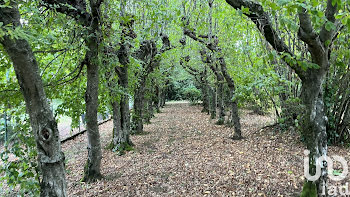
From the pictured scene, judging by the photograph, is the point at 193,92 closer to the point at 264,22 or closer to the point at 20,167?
the point at 264,22

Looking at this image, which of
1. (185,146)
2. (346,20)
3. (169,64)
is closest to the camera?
(346,20)

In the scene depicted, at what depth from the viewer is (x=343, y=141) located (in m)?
6.21

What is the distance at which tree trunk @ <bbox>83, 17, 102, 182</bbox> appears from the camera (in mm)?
4488

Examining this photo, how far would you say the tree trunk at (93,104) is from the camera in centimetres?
449

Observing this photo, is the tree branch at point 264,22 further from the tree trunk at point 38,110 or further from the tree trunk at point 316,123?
the tree trunk at point 38,110

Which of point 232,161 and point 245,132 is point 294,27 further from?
point 245,132

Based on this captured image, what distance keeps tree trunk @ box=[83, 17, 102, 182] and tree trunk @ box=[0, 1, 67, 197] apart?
205cm

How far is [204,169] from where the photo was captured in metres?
5.50

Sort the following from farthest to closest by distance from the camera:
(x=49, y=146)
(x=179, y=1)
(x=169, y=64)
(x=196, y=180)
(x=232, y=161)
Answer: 1. (x=169, y=64)
2. (x=179, y=1)
3. (x=232, y=161)
4. (x=196, y=180)
5. (x=49, y=146)

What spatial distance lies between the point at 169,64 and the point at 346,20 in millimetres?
17964

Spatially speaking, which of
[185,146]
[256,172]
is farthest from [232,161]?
[185,146]

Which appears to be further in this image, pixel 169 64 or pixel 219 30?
pixel 169 64

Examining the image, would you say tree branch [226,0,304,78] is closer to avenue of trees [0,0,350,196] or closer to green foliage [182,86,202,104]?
avenue of trees [0,0,350,196]

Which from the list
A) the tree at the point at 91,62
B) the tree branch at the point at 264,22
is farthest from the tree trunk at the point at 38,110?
the tree branch at the point at 264,22
